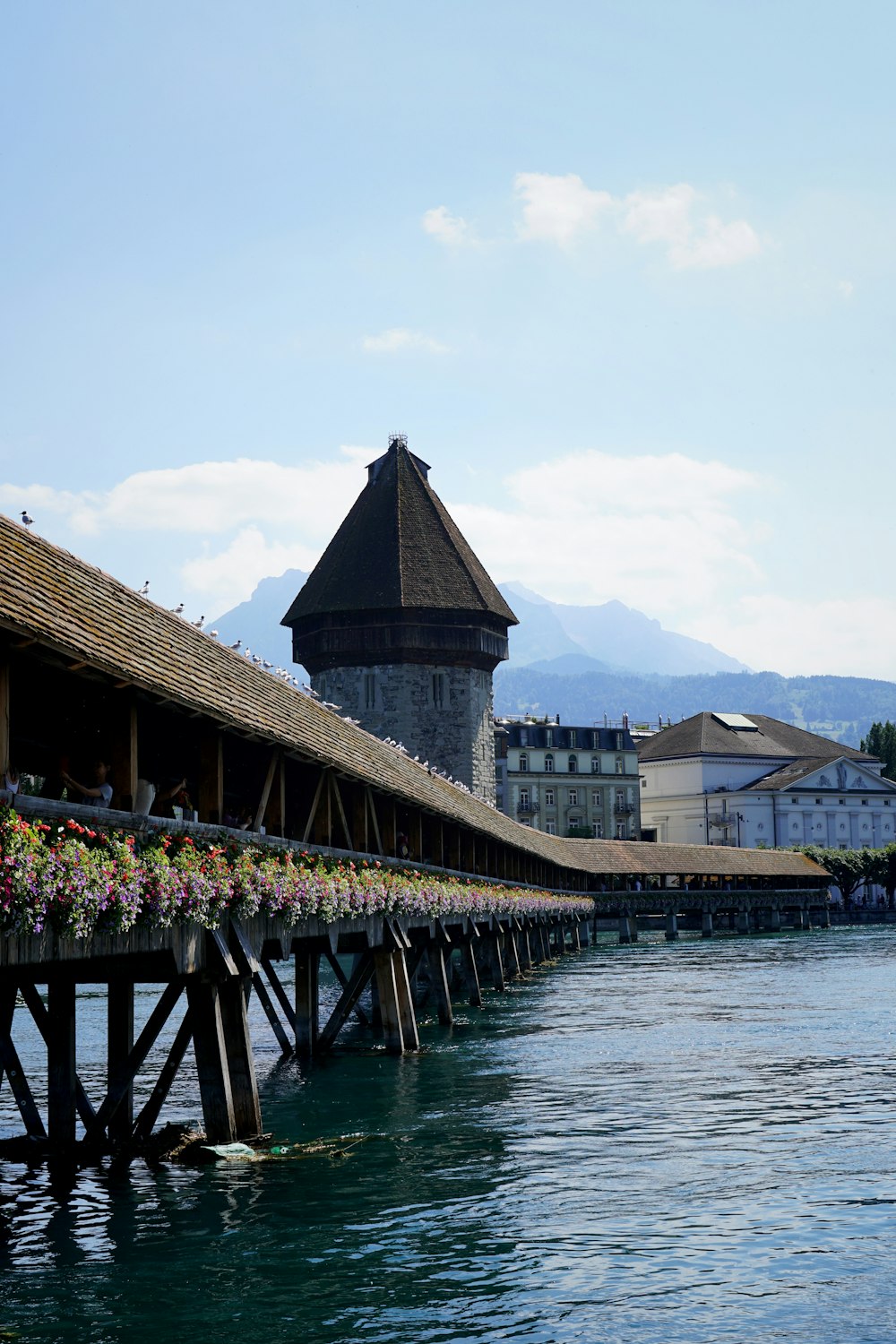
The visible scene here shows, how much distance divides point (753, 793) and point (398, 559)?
183ft

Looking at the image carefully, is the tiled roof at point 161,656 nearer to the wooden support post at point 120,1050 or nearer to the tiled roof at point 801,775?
the wooden support post at point 120,1050

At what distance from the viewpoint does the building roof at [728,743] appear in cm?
12375

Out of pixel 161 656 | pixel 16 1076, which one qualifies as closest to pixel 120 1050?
pixel 16 1076

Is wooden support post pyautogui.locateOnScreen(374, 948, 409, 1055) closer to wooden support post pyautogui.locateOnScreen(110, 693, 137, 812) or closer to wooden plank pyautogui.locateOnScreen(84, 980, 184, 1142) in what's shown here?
wooden plank pyautogui.locateOnScreen(84, 980, 184, 1142)

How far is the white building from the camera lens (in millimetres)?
120562

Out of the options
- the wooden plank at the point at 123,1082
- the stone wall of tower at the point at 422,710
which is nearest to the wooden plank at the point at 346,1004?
the wooden plank at the point at 123,1082

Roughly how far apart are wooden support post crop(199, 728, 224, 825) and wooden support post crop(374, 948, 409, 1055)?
9.90 metres

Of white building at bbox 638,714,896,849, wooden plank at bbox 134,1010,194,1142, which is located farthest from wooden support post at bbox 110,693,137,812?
white building at bbox 638,714,896,849

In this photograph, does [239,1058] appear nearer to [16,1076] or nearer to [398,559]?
[16,1076]

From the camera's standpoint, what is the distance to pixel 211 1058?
1585cm

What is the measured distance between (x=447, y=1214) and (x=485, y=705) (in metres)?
58.2

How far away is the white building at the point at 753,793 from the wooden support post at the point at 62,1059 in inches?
4122

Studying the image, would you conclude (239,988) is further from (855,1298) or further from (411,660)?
(411,660)

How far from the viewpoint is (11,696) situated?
17.0 metres
